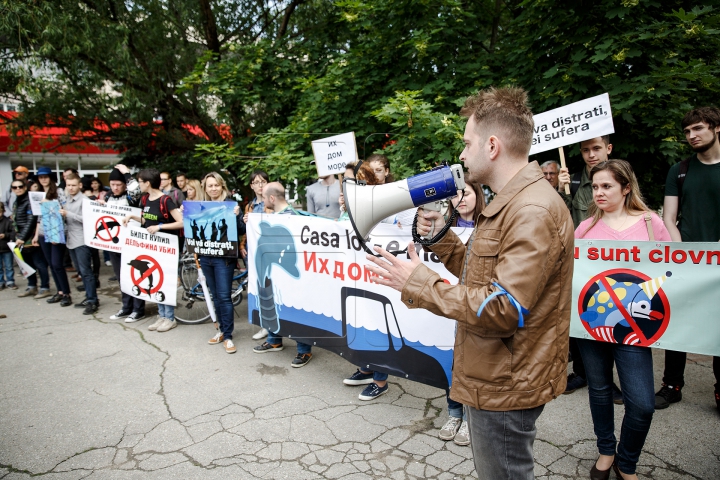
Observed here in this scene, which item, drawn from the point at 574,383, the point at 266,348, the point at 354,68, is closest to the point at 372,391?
the point at 266,348

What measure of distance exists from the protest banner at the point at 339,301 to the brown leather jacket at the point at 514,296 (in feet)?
5.32

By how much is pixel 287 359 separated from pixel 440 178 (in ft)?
11.1

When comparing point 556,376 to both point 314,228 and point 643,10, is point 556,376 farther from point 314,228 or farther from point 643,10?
point 643,10

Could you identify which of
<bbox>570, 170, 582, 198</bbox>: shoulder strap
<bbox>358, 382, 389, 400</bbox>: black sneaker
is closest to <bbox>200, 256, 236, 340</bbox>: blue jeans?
<bbox>358, 382, 389, 400</bbox>: black sneaker

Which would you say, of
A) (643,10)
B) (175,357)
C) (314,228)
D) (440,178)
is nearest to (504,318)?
(440,178)

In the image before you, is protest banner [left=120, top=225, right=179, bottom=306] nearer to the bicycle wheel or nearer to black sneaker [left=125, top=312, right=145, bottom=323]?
black sneaker [left=125, top=312, right=145, bottom=323]

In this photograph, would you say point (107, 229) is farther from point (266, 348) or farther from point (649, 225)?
point (649, 225)

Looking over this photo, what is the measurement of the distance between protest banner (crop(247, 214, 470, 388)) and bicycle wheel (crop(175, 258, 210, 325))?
1.69 m

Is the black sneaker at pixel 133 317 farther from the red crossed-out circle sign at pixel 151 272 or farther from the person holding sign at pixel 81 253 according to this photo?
the person holding sign at pixel 81 253

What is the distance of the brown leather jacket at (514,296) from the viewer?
1.42 m

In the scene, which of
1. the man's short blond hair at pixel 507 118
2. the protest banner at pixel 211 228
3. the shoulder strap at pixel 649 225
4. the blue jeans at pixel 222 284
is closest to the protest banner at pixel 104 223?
the protest banner at pixel 211 228

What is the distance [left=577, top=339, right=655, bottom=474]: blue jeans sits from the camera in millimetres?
2432

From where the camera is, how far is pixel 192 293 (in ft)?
20.1

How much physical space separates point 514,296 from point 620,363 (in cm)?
160
